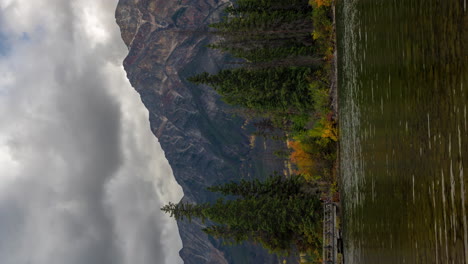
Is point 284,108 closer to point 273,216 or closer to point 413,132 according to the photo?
point 273,216

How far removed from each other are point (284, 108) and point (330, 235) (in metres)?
21.3

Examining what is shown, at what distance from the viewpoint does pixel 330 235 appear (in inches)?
1474

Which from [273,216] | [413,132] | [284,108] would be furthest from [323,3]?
[413,132]

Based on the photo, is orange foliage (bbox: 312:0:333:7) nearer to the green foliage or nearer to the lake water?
the green foliage

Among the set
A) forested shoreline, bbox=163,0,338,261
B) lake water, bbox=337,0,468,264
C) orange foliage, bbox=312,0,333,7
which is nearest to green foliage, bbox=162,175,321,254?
forested shoreline, bbox=163,0,338,261

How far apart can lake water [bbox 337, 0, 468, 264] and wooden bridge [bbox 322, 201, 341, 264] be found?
10.00 m

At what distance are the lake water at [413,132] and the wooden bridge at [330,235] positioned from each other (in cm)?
1000

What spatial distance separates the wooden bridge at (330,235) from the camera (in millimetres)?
35781

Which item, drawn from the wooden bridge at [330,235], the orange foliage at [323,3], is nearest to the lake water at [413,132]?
the wooden bridge at [330,235]

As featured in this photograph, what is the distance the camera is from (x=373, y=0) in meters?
21.8

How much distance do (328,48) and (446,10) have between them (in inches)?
1405

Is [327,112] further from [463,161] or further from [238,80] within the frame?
[463,161]

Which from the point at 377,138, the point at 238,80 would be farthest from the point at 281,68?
the point at 377,138

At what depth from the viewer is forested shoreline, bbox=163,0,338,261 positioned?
4225 centimetres
